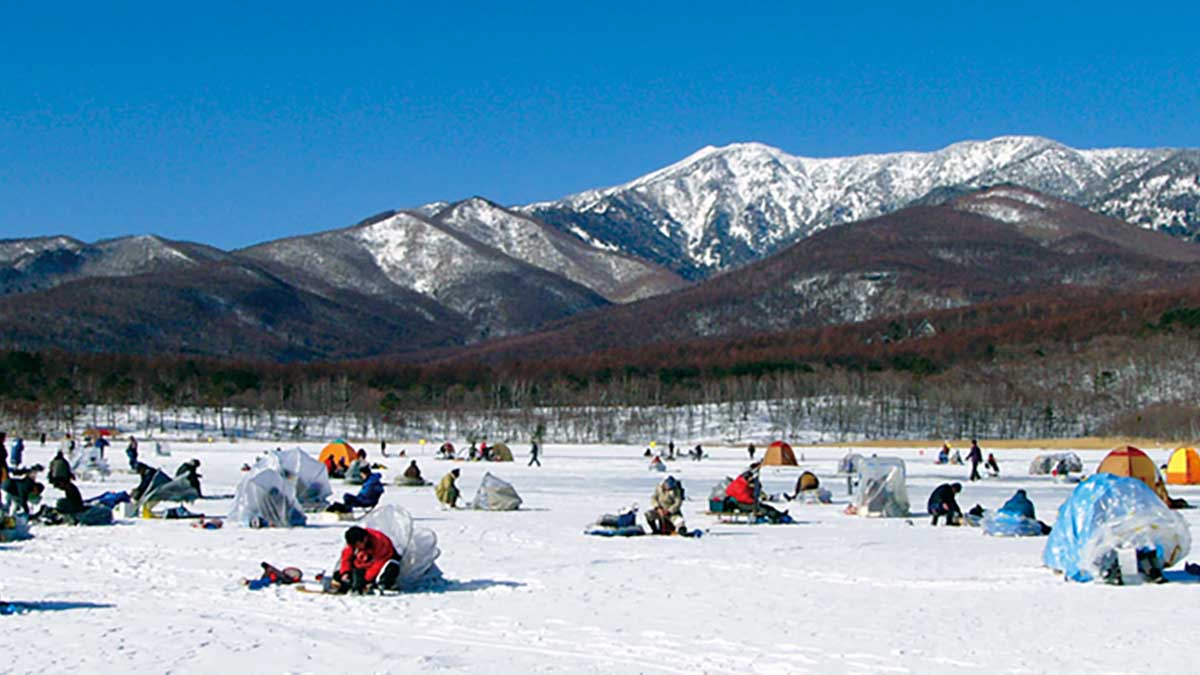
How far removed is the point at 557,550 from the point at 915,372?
429 ft

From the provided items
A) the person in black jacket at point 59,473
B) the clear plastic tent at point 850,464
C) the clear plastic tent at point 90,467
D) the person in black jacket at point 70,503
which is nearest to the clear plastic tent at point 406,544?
the person in black jacket at point 70,503

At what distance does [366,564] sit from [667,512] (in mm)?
9512

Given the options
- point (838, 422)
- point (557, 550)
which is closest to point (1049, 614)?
point (557, 550)

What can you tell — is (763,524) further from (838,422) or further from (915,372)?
(915,372)

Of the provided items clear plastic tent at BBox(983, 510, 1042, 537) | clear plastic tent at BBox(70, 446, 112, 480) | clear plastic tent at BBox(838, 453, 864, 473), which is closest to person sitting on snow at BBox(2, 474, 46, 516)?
clear plastic tent at BBox(70, 446, 112, 480)

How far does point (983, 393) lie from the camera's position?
440 ft

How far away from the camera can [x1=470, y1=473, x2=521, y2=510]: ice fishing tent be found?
96.2ft

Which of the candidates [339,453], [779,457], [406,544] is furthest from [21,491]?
[779,457]

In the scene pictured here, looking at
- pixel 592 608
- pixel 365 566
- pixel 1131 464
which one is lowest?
pixel 592 608

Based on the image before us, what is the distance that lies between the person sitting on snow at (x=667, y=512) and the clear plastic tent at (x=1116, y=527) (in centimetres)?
805

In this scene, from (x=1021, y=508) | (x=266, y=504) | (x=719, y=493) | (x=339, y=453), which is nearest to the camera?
(x=266, y=504)

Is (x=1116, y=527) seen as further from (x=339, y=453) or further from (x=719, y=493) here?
(x=339, y=453)

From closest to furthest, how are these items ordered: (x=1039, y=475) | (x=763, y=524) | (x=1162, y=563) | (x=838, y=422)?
(x=1162, y=563)
(x=763, y=524)
(x=1039, y=475)
(x=838, y=422)

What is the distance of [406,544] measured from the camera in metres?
16.5
